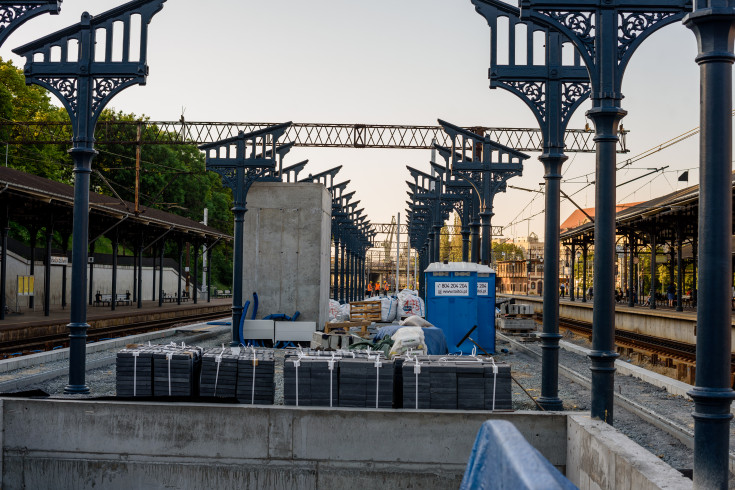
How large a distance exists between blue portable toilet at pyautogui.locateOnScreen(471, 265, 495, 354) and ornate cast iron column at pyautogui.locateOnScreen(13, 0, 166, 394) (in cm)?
988

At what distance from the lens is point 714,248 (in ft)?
15.3

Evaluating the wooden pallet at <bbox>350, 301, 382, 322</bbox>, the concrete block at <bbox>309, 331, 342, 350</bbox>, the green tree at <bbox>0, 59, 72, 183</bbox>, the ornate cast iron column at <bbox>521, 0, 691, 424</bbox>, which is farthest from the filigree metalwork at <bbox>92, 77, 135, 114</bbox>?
the green tree at <bbox>0, 59, 72, 183</bbox>

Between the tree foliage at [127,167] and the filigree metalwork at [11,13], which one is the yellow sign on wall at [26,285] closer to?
the tree foliage at [127,167]

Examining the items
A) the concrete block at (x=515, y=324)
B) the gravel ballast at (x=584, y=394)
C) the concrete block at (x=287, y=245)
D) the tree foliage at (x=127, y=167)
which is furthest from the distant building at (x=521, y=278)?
the gravel ballast at (x=584, y=394)

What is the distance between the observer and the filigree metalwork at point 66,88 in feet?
33.2

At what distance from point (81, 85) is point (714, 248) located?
8.57 meters

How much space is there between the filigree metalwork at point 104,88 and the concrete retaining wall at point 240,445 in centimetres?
429

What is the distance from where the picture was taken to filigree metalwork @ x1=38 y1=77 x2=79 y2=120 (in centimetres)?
1013

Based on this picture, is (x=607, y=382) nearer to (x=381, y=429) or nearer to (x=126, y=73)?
(x=381, y=429)

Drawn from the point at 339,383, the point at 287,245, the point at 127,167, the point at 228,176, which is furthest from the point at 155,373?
the point at 127,167

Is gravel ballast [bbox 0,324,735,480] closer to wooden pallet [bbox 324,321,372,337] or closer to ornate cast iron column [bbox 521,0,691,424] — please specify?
ornate cast iron column [bbox 521,0,691,424]

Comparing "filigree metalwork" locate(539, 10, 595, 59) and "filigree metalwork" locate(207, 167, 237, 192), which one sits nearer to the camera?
"filigree metalwork" locate(539, 10, 595, 59)

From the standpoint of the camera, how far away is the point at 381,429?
7770 millimetres

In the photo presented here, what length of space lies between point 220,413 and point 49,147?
5051cm
